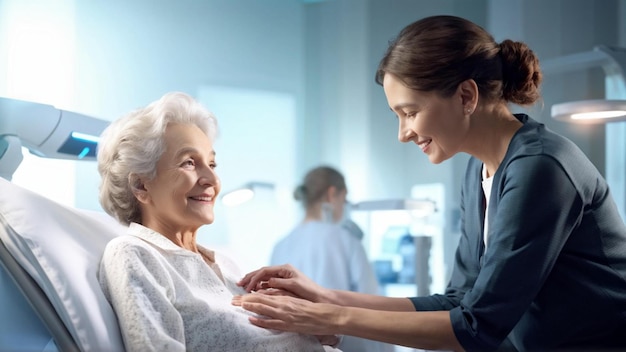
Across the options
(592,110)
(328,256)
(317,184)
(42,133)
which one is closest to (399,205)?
(328,256)

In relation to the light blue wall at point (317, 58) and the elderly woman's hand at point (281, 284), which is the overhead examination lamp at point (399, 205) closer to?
the light blue wall at point (317, 58)

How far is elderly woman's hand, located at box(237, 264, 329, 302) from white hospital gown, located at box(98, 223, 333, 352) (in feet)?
0.21

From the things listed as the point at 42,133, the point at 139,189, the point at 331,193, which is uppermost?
the point at 42,133

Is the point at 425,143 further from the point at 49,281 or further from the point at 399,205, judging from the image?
the point at 399,205

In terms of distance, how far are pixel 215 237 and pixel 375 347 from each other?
3.74ft

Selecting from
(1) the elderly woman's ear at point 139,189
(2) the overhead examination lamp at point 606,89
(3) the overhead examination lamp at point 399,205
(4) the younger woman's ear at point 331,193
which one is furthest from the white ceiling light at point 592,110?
(1) the elderly woman's ear at point 139,189

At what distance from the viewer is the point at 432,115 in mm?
1618

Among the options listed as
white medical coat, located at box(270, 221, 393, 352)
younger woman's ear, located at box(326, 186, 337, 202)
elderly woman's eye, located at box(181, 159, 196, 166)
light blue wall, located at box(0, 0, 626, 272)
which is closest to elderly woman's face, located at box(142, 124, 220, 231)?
elderly woman's eye, located at box(181, 159, 196, 166)

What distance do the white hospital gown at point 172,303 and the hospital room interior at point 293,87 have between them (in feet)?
5.79

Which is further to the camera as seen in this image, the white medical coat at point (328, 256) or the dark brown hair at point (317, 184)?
the dark brown hair at point (317, 184)

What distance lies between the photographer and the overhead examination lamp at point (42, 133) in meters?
1.96

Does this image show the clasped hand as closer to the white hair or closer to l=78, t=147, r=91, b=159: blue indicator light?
the white hair

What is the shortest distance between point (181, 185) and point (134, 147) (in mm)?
131

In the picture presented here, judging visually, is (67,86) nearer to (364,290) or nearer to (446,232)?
(364,290)
